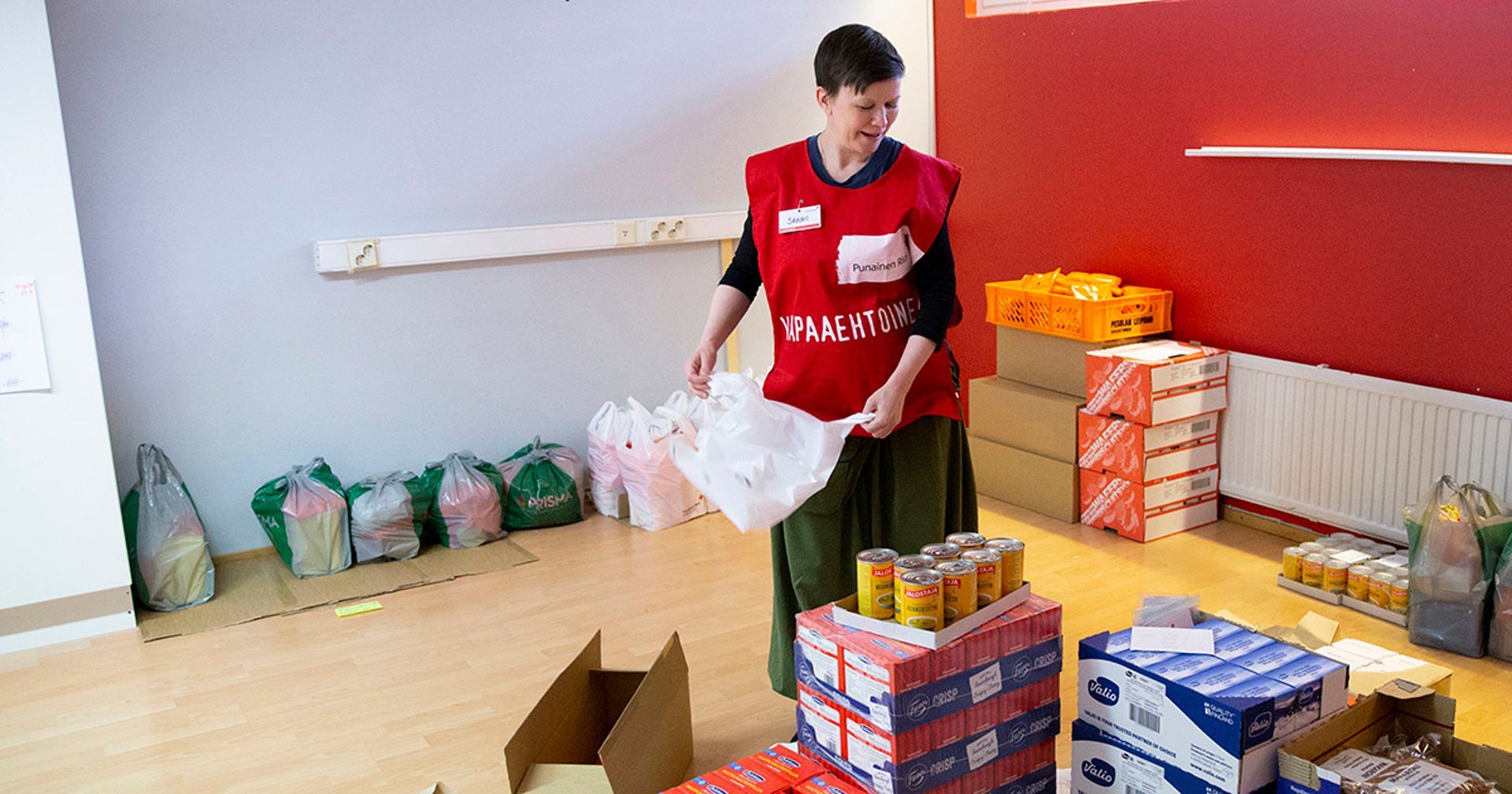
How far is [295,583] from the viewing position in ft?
12.9

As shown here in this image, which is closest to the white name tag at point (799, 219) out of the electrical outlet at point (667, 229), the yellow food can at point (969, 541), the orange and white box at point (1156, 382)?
the yellow food can at point (969, 541)

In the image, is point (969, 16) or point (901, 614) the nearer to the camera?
point (901, 614)

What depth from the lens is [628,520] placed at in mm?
4469

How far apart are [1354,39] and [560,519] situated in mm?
2917

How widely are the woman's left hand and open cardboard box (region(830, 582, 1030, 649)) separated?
0.34m

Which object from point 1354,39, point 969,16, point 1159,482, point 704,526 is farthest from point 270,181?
point 1354,39

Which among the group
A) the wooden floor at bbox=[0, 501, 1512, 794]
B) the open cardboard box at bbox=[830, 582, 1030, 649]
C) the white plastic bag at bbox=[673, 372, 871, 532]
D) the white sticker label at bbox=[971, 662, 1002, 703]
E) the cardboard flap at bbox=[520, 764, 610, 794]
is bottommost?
the wooden floor at bbox=[0, 501, 1512, 794]

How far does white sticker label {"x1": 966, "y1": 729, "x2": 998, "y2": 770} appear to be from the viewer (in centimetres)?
199

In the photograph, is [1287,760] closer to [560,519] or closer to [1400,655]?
[1400,655]

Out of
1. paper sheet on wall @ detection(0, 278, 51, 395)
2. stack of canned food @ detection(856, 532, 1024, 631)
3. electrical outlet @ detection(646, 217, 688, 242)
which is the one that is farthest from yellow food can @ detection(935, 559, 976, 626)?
electrical outlet @ detection(646, 217, 688, 242)

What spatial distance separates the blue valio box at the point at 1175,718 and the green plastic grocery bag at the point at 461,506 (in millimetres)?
2650

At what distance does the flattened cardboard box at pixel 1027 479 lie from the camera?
4.25m

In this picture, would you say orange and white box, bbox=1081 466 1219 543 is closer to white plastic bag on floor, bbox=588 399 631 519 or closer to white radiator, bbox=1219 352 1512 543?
white radiator, bbox=1219 352 1512 543

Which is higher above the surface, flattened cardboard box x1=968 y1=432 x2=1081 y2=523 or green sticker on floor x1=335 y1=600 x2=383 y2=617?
flattened cardboard box x1=968 y1=432 x2=1081 y2=523
